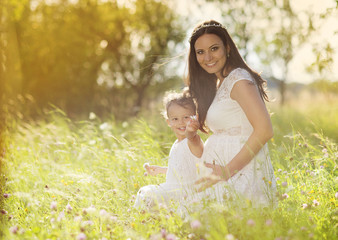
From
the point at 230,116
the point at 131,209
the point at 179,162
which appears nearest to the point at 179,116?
the point at 179,162

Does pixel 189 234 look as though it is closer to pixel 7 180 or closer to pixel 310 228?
pixel 310 228

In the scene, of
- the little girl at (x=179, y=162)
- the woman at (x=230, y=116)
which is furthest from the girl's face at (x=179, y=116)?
the woman at (x=230, y=116)

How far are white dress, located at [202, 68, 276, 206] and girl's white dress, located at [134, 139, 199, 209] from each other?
19 centimetres

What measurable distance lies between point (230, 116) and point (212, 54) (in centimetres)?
63

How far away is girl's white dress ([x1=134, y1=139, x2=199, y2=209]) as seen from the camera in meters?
3.14

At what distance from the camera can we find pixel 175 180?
3.27m

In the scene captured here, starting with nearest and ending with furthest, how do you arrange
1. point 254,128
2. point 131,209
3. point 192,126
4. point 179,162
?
point 254,128 → point 192,126 → point 131,209 → point 179,162

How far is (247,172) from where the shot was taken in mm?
2971

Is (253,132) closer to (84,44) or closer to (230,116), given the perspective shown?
(230,116)

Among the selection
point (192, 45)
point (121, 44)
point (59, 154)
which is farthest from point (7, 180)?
point (121, 44)

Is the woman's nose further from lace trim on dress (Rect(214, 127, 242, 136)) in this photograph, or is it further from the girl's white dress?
the girl's white dress

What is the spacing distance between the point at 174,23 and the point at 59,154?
10702 mm

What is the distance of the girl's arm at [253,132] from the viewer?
9.36ft

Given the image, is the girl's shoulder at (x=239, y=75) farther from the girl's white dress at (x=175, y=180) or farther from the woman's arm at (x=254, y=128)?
the girl's white dress at (x=175, y=180)
